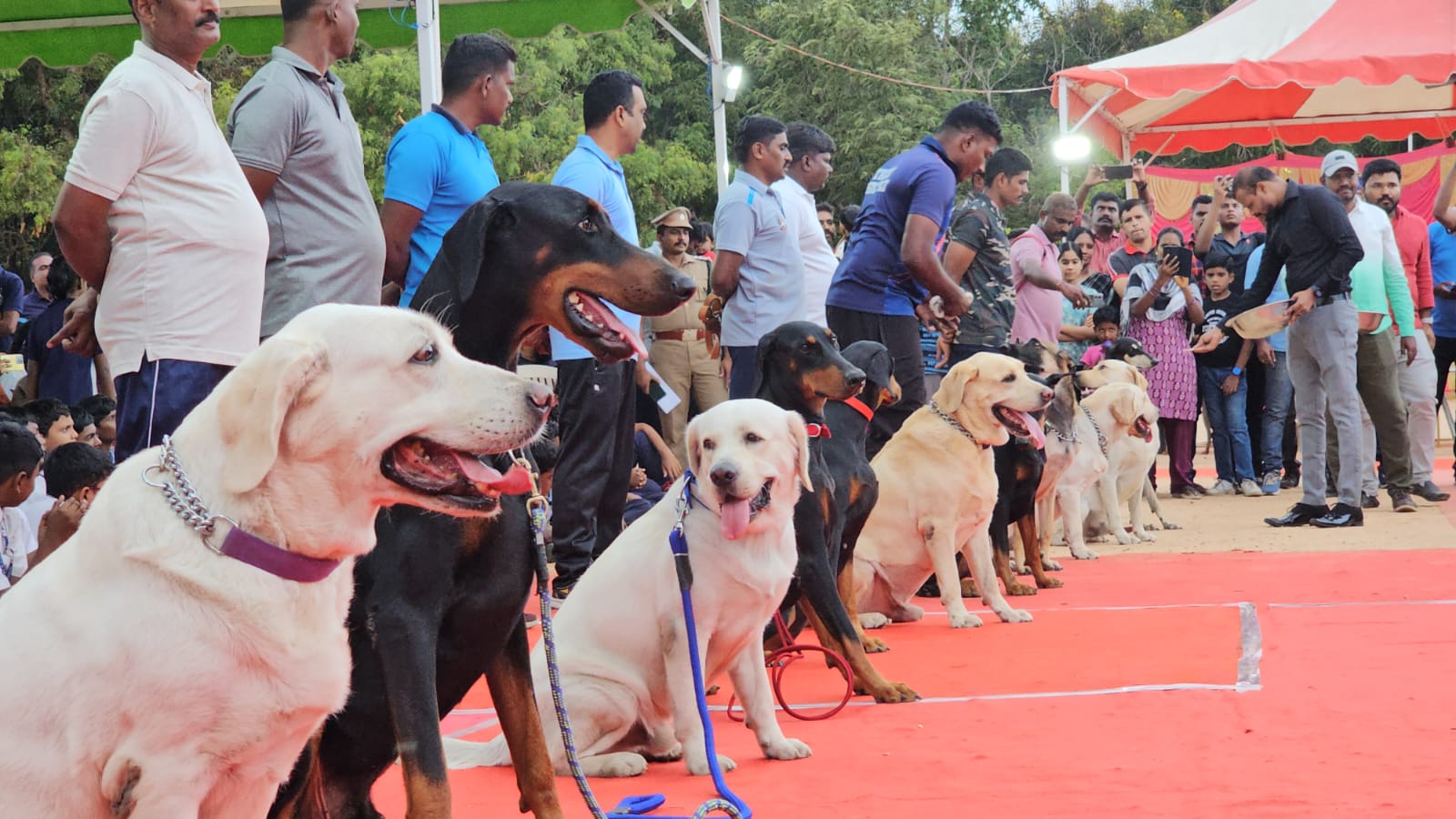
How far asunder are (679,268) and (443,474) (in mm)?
7151

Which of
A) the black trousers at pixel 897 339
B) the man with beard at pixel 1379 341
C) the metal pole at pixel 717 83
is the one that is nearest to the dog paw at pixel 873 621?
the black trousers at pixel 897 339

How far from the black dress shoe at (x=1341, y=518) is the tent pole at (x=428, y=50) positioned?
6996mm

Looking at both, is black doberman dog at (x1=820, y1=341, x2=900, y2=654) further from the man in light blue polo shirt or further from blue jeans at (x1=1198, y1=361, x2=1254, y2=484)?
blue jeans at (x1=1198, y1=361, x2=1254, y2=484)

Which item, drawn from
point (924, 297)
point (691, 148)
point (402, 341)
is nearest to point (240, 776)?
point (402, 341)

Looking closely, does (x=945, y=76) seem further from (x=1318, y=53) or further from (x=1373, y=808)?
(x=1373, y=808)

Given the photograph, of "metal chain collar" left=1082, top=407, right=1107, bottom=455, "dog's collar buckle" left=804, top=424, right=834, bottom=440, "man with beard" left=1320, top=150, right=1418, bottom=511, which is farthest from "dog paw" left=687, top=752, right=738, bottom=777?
"man with beard" left=1320, top=150, right=1418, bottom=511

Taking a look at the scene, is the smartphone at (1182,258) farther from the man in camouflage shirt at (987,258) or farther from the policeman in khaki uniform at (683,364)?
the policeman in khaki uniform at (683,364)

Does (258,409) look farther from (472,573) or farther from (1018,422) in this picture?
(1018,422)

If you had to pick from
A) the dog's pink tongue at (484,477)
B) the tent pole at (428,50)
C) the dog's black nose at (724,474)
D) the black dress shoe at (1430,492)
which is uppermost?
the tent pole at (428,50)

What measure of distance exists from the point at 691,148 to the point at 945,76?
9078 mm

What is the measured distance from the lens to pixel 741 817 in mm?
3559

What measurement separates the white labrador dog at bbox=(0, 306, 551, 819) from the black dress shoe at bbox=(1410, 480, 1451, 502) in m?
10.9

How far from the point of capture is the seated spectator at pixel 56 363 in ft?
32.2

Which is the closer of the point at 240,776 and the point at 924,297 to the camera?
the point at 240,776
